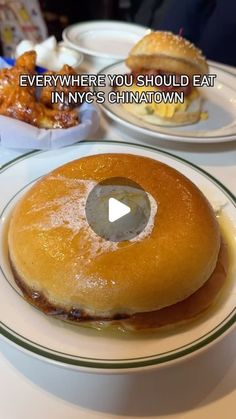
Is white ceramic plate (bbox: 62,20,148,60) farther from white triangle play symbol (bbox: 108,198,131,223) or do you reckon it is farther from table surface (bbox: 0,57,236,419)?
table surface (bbox: 0,57,236,419)

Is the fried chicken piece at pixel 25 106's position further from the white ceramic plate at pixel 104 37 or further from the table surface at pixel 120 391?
the table surface at pixel 120 391

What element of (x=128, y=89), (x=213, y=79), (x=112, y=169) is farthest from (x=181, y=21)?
(x=112, y=169)

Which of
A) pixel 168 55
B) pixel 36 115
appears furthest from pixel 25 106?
pixel 168 55

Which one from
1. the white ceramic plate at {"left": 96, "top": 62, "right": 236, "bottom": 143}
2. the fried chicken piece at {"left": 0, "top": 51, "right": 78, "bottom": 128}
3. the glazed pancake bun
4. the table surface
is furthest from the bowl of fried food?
the table surface

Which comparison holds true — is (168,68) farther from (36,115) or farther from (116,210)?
(116,210)

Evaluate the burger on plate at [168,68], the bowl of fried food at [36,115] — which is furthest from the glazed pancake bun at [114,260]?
the burger on plate at [168,68]

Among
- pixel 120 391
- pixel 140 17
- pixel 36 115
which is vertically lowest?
pixel 120 391
